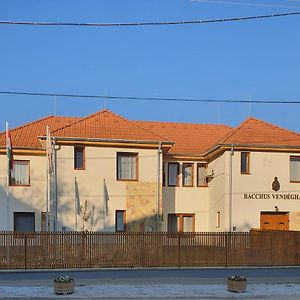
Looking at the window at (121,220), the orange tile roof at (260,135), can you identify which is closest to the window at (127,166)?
the window at (121,220)

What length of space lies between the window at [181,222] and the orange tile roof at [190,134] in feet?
13.2

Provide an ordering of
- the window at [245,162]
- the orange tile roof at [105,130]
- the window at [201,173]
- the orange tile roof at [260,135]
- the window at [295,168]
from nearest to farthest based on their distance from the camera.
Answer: the orange tile roof at [105,130] → the window at [245,162] → the orange tile roof at [260,135] → the window at [295,168] → the window at [201,173]

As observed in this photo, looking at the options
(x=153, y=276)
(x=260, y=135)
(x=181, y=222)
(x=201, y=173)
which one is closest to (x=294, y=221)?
(x=260, y=135)

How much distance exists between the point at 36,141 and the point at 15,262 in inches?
400

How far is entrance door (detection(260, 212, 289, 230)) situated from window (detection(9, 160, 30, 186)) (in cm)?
1364

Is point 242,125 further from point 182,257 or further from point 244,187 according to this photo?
point 182,257

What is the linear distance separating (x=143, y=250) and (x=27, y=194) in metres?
9.60

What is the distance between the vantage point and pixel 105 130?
1294 inches

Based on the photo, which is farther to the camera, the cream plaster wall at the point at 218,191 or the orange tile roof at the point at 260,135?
the orange tile roof at the point at 260,135

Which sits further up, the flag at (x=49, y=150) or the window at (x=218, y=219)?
the flag at (x=49, y=150)

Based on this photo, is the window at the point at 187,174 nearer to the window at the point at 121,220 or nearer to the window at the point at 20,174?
the window at the point at 121,220

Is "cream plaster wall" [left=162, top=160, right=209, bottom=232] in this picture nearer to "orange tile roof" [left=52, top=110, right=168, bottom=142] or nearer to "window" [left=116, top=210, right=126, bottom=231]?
"window" [left=116, top=210, right=126, bottom=231]

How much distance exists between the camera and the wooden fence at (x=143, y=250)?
968 inches

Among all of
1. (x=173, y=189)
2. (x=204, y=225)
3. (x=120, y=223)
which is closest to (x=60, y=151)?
(x=120, y=223)
